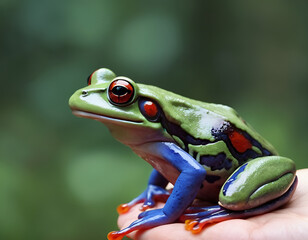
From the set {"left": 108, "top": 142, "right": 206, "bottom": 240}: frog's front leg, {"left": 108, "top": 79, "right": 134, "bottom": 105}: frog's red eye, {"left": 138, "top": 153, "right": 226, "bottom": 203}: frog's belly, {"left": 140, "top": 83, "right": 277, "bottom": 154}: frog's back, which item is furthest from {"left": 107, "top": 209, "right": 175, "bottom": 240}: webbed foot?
{"left": 108, "top": 79, "right": 134, "bottom": 105}: frog's red eye

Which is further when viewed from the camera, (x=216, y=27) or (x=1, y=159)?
(x=216, y=27)

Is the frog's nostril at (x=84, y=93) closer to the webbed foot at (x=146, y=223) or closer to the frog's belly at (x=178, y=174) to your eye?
the frog's belly at (x=178, y=174)

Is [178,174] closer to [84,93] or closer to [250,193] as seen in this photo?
[250,193]

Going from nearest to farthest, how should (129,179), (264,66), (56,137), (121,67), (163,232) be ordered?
(163,232)
(129,179)
(56,137)
(121,67)
(264,66)

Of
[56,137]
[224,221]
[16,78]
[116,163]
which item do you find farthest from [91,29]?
[224,221]

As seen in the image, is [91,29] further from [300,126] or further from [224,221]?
[224,221]

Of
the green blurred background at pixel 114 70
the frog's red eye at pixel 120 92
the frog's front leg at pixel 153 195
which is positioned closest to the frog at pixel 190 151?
the frog's red eye at pixel 120 92

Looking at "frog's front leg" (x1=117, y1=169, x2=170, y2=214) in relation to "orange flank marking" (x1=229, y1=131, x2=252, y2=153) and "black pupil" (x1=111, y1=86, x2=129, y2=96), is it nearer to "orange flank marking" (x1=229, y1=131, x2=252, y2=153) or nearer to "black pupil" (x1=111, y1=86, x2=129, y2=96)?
"orange flank marking" (x1=229, y1=131, x2=252, y2=153)
